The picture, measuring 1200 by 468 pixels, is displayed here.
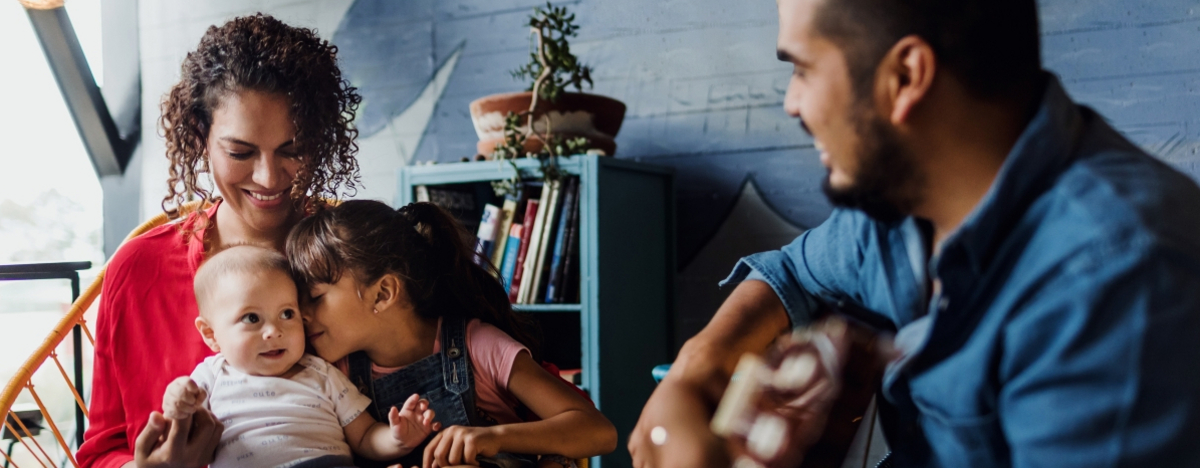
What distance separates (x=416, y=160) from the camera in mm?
2711

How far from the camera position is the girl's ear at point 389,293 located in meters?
1.08

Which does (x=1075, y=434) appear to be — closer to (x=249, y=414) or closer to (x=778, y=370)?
(x=778, y=370)

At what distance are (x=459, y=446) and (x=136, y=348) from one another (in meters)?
0.47

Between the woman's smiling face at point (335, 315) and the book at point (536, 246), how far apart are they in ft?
3.03

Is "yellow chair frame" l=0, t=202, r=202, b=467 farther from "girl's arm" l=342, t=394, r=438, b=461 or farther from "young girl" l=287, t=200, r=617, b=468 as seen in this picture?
"girl's arm" l=342, t=394, r=438, b=461

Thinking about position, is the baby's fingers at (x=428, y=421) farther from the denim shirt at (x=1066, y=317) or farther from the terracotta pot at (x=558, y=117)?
the terracotta pot at (x=558, y=117)

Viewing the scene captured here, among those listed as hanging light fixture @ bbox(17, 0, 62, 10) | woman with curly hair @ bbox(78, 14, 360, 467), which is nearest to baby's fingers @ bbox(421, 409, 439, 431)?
woman with curly hair @ bbox(78, 14, 360, 467)

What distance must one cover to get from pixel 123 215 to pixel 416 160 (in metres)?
0.95

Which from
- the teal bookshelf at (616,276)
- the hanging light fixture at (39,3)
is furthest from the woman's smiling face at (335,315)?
the hanging light fixture at (39,3)

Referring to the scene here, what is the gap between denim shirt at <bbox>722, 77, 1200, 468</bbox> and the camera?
0.56 metres

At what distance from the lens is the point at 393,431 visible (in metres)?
1.01

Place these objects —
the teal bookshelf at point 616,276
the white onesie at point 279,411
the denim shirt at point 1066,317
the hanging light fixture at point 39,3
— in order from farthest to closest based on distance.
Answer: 1. the teal bookshelf at point 616,276
2. the hanging light fixture at point 39,3
3. the white onesie at point 279,411
4. the denim shirt at point 1066,317

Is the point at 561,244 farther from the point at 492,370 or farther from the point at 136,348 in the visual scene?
the point at 136,348

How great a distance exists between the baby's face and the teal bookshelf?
2.81ft
